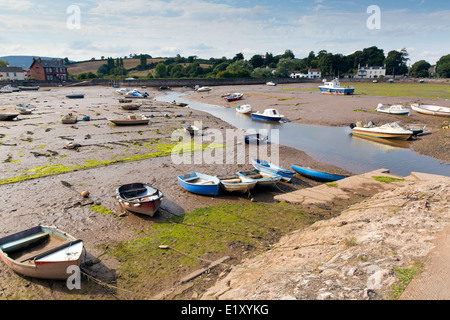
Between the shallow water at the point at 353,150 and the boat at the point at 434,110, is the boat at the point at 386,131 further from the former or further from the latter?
the boat at the point at 434,110

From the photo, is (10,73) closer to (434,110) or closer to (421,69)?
(434,110)

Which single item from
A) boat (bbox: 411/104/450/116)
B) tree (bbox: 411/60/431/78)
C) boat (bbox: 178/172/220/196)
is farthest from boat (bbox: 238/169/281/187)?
tree (bbox: 411/60/431/78)

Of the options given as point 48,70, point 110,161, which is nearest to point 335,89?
point 110,161

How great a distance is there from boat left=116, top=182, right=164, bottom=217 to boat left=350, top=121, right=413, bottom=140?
82.9 ft

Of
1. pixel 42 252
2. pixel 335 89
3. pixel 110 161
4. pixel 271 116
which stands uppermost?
pixel 335 89

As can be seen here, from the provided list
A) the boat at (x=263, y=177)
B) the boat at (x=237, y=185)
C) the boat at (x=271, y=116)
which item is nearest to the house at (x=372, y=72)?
the boat at (x=271, y=116)

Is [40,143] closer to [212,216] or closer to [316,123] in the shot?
[212,216]

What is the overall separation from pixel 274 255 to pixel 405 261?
395cm

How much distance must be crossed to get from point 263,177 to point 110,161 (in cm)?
1134

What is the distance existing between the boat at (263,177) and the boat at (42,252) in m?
9.36

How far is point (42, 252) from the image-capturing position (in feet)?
30.6

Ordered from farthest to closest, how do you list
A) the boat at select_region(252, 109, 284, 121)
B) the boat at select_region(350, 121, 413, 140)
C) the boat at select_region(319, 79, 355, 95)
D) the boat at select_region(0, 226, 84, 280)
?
the boat at select_region(319, 79, 355, 95) → the boat at select_region(252, 109, 284, 121) → the boat at select_region(350, 121, 413, 140) → the boat at select_region(0, 226, 84, 280)

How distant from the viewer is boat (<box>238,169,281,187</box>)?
15.6 meters

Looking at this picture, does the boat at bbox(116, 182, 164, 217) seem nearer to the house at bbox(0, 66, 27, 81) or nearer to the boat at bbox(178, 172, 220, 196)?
the boat at bbox(178, 172, 220, 196)
